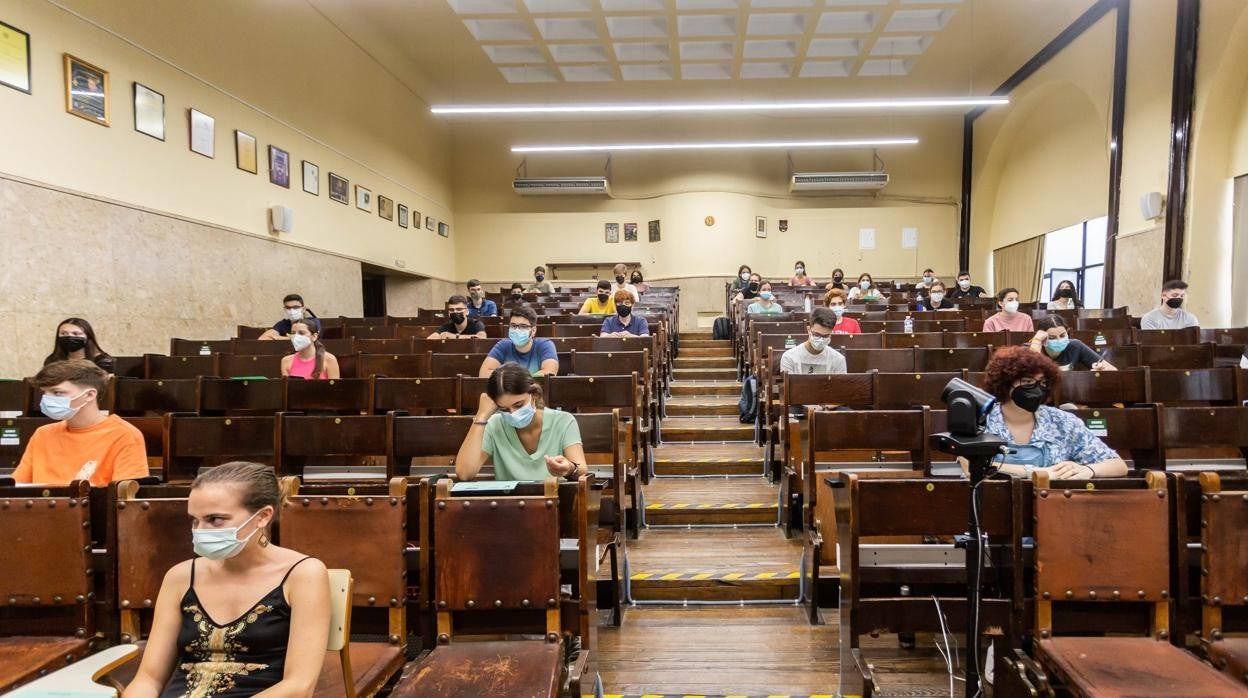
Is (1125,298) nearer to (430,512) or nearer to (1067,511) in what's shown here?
(1067,511)

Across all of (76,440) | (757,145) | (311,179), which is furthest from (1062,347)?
(757,145)

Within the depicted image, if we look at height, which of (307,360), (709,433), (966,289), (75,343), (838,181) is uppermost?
(838,181)

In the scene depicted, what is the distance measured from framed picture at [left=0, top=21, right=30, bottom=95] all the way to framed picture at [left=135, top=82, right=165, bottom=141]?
1.03 m

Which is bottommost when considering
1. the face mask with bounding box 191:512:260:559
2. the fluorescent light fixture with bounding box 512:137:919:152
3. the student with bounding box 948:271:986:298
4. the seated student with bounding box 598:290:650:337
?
the face mask with bounding box 191:512:260:559

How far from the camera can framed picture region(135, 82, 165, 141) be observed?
19.2 feet

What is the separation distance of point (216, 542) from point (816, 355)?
11.7 ft

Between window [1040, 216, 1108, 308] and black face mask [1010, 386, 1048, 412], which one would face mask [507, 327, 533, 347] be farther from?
window [1040, 216, 1108, 308]

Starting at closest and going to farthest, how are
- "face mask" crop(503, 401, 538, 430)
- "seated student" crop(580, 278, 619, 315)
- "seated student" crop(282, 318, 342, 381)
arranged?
1. "face mask" crop(503, 401, 538, 430)
2. "seated student" crop(282, 318, 342, 381)
3. "seated student" crop(580, 278, 619, 315)

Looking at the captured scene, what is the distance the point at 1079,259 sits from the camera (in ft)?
32.9

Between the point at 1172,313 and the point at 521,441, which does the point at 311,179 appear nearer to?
the point at 521,441

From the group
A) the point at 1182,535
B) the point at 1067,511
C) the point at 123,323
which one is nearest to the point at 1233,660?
the point at 1182,535

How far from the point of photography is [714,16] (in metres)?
10.1

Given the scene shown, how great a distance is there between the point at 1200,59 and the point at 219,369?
9.69 meters

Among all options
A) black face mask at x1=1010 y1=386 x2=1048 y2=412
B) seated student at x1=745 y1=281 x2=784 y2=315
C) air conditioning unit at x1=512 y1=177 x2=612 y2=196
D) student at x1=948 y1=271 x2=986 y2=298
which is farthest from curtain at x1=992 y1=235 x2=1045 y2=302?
black face mask at x1=1010 y1=386 x2=1048 y2=412
